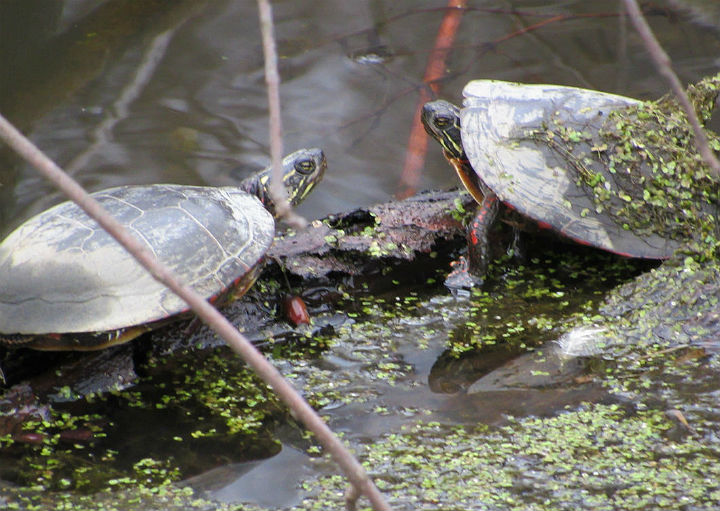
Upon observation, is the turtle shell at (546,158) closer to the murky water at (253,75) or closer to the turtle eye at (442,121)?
the turtle eye at (442,121)

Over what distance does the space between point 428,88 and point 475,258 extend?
4074 millimetres

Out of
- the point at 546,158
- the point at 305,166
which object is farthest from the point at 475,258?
the point at 305,166

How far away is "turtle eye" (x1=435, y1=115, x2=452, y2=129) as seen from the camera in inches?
193

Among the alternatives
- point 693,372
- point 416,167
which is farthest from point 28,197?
point 693,372

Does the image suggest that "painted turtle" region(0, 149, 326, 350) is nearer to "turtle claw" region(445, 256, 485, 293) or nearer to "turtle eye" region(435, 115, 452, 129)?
"turtle claw" region(445, 256, 485, 293)

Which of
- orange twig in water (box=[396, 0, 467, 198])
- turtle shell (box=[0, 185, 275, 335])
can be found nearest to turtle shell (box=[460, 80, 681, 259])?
turtle shell (box=[0, 185, 275, 335])

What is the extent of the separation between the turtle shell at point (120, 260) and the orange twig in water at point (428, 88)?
10.4 ft

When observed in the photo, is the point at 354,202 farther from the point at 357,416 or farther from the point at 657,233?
the point at 357,416

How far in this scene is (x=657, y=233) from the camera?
4.19 metres

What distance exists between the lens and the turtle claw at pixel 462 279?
4.27 m

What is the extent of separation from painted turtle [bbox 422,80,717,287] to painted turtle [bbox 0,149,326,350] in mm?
1343

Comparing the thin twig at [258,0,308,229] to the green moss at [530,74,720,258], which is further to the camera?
the green moss at [530,74,720,258]

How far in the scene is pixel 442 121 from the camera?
16.1 feet

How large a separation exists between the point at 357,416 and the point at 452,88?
17.7 ft
